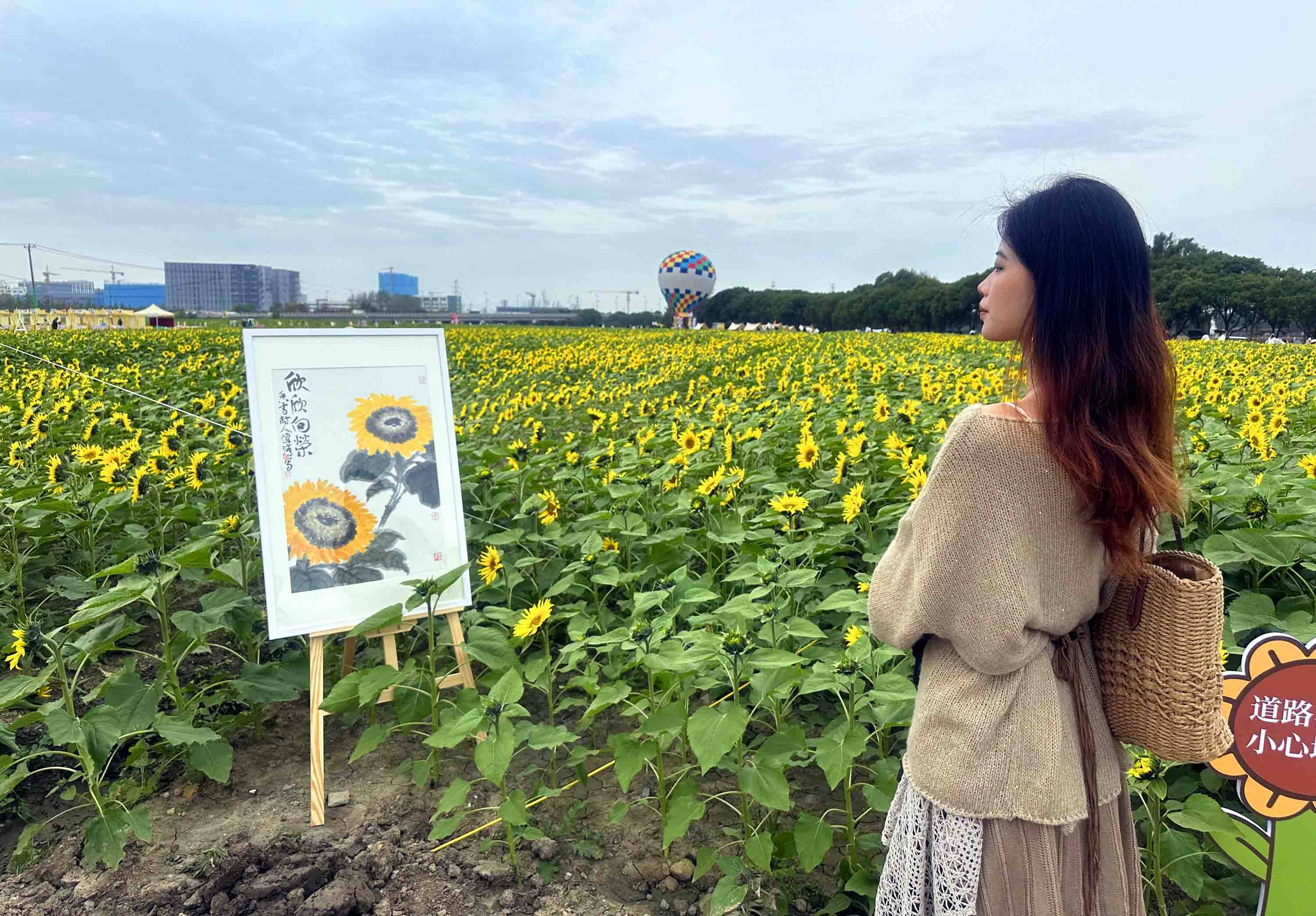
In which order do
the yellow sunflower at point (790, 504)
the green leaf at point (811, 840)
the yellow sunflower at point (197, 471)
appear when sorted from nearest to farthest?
the green leaf at point (811, 840)
the yellow sunflower at point (790, 504)
the yellow sunflower at point (197, 471)

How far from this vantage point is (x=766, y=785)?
2014 millimetres

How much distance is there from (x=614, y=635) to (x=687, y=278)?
46073mm

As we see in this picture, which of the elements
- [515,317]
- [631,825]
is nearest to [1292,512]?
[631,825]

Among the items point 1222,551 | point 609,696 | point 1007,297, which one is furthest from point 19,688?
point 1222,551

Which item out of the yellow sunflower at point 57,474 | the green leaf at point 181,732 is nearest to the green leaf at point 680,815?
the green leaf at point 181,732

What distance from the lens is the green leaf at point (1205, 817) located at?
184 cm

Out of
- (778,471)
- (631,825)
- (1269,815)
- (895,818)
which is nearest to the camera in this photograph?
(895,818)

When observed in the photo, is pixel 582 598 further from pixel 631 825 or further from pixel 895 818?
pixel 895 818

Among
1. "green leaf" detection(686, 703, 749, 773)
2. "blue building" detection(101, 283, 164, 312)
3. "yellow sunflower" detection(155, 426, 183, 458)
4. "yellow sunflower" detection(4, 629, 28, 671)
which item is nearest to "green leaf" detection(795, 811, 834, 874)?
"green leaf" detection(686, 703, 749, 773)

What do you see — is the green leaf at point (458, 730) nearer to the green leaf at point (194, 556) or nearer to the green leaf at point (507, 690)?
the green leaf at point (507, 690)

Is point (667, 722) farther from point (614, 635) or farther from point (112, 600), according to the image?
point (112, 600)

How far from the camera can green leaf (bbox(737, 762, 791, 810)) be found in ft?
6.45

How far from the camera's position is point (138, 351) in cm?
1570

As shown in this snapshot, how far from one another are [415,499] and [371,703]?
0.70m
